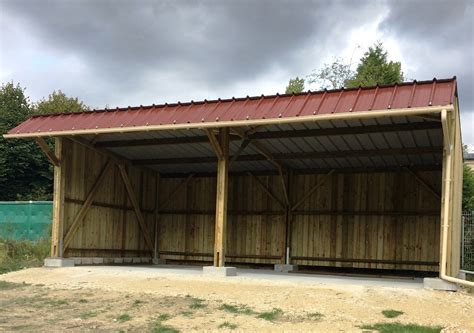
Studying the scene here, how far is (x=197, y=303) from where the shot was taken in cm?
943

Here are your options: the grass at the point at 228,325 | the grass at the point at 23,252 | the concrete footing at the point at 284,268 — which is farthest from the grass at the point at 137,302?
the concrete footing at the point at 284,268

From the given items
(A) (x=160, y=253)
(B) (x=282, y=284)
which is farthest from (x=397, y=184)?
(A) (x=160, y=253)

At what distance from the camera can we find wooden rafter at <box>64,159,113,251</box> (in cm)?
1492

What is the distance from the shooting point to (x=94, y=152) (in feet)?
Answer: 53.4

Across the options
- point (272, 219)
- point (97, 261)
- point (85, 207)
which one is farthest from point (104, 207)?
point (272, 219)

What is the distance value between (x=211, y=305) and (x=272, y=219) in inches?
359

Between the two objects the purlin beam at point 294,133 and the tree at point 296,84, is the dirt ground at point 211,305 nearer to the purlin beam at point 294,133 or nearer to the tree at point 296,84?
the purlin beam at point 294,133

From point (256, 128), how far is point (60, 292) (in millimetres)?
5680

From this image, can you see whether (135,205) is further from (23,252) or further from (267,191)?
(267,191)

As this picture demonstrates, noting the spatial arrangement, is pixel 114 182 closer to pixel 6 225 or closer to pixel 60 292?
pixel 6 225

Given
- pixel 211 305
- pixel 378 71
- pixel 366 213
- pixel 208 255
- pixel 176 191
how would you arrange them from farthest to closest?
pixel 378 71, pixel 176 191, pixel 208 255, pixel 366 213, pixel 211 305

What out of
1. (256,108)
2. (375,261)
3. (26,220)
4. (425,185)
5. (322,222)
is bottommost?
(375,261)

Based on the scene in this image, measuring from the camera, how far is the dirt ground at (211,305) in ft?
26.0

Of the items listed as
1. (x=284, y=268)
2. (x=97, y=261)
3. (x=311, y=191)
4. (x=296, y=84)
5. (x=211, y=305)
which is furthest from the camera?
(x=296, y=84)
